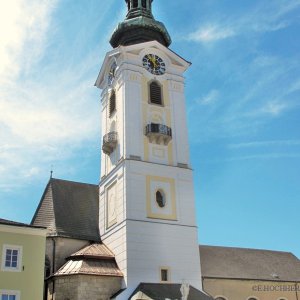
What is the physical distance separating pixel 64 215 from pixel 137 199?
5.26m

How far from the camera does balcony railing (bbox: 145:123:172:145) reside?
29.4 m

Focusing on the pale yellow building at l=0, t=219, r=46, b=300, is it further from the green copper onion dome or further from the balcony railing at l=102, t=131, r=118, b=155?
the green copper onion dome

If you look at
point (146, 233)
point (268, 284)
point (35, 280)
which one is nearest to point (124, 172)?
point (146, 233)

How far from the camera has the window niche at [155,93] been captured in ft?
102

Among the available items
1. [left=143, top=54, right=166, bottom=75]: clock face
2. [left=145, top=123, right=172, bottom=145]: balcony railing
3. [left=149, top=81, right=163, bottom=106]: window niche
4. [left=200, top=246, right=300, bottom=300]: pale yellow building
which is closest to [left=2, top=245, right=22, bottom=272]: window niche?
[left=145, top=123, right=172, bottom=145]: balcony railing

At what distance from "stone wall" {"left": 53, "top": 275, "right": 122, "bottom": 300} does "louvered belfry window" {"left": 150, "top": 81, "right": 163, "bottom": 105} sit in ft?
37.1

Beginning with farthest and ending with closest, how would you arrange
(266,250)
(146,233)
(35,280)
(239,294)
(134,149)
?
(266,250)
(239,294)
(134,149)
(146,233)
(35,280)

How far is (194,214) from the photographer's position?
28.8 metres

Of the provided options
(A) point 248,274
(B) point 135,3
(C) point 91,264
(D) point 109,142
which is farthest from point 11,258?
(B) point 135,3

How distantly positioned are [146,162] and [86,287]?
25.9 feet

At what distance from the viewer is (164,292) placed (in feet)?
82.4

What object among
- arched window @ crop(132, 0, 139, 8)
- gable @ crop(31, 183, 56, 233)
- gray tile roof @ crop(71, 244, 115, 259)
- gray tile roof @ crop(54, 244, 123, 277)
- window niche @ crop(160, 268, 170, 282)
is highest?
arched window @ crop(132, 0, 139, 8)

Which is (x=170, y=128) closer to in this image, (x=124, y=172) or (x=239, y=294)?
(x=124, y=172)

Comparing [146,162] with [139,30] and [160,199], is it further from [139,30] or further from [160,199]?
[139,30]
